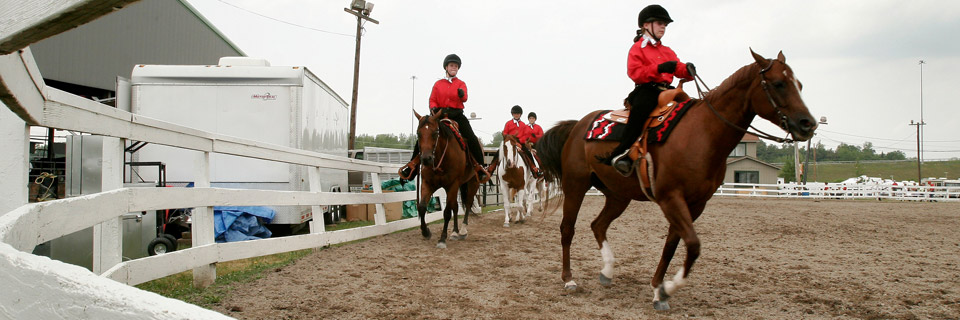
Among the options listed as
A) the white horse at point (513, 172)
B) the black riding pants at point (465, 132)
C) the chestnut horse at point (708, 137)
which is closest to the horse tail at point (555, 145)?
the chestnut horse at point (708, 137)

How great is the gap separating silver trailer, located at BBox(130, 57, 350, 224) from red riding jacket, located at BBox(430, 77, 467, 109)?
2.39 meters

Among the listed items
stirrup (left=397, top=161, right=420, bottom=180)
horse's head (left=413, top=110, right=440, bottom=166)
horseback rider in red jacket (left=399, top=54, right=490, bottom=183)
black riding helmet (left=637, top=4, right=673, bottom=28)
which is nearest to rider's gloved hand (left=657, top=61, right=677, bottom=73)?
black riding helmet (left=637, top=4, right=673, bottom=28)

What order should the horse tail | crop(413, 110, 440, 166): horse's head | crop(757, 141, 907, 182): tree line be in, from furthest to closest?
crop(757, 141, 907, 182): tree line, crop(413, 110, 440, 166): horse's head, the horse tail

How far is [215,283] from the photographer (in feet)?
14.3

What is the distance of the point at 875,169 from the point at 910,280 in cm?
9533

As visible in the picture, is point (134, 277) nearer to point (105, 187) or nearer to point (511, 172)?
Answer: point (105, 187)

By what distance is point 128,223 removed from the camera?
15.3ft

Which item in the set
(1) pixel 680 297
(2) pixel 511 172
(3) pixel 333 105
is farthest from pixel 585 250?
(3) pixel 333 105

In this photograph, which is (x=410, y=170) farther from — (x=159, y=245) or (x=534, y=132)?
(x=534, y=132)

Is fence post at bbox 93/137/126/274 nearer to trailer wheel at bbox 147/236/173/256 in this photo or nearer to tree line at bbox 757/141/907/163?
trailer wheel at bbox 147/236/173/256

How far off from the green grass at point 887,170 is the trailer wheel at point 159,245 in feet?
275

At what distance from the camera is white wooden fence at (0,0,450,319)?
948 mm

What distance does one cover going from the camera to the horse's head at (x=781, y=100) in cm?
360

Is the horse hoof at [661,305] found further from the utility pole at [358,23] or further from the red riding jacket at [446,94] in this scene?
the utility pole at [358,23]
